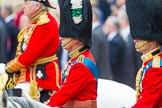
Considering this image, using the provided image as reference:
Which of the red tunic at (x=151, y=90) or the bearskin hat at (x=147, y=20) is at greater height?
the bearskin hat at (x=147, y=20)

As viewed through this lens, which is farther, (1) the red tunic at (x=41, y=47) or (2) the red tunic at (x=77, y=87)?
(1) the red tunic at (x=41, y=47)

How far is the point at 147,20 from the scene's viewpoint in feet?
21.9

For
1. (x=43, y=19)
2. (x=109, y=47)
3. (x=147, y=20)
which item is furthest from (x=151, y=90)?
(x=109, y=47)

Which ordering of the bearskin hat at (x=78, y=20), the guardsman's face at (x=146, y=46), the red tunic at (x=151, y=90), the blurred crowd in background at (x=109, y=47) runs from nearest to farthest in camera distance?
Answer: the red tunic at (x=151, y=90) < the guardsman's face at (x=146, y=46) < the bearskin hat at (x=78, y=20) < the blurred crowd in background at (x=109, y=47)

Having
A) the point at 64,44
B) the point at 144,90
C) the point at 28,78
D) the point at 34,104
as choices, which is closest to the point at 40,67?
the point at 28,78

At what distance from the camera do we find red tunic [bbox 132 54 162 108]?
6352 millimetres

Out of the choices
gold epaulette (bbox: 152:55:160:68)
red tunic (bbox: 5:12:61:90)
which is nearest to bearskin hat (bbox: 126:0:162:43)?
gold epaulette (bbox: 152:55:160:68)

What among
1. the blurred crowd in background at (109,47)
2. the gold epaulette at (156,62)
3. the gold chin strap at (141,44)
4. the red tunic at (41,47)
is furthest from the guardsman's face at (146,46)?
the blurred crowd in background at (109,47)

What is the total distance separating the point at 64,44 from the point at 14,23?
7477 mm

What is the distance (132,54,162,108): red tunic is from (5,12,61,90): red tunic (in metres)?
1.86

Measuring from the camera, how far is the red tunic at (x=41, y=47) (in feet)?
26.5

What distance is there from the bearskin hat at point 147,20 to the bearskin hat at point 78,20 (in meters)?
0.52

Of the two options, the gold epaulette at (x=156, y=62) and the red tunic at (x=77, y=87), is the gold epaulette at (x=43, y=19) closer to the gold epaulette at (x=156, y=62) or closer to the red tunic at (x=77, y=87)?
the red tunic at (x=77, y=87)

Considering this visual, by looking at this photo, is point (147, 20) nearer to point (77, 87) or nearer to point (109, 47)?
point (77, 87)
